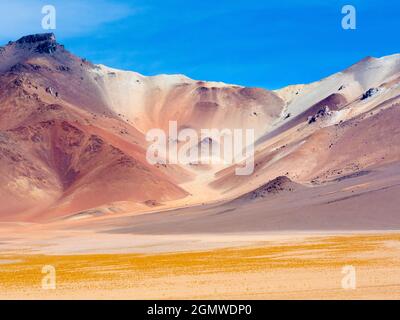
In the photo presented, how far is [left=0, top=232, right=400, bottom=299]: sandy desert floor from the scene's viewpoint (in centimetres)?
2881

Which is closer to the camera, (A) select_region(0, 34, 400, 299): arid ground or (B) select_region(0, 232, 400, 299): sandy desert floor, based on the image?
(B) select_region(0, 232, 400, 299): sandy desert floor

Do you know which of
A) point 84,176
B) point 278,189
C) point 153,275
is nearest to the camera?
point 153,275

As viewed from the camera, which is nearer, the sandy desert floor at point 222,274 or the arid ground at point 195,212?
the sandy desert floor at point 222,274

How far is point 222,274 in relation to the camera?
37188mm

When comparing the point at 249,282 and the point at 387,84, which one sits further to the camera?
the point at 387,84

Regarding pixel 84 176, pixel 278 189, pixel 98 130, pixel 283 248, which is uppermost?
pixel 98 130

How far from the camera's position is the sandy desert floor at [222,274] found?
28.8m

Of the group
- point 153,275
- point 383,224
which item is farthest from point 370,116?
point 153,275

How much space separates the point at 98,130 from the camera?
595 feet

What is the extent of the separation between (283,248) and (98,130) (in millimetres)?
130140

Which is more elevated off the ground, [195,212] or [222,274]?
[195,212]

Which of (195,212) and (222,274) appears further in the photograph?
(195,212)

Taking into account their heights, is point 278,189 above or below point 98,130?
below

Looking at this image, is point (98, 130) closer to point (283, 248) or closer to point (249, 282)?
point (283, 248)
